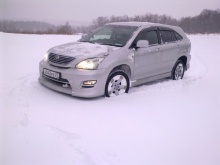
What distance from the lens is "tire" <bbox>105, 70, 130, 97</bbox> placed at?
534 cm

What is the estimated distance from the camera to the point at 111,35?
6262 millimetres

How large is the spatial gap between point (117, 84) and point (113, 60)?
505 millimetres

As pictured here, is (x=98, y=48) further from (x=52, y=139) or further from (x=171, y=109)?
(x=52, y=139)

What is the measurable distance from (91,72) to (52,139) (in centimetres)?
187

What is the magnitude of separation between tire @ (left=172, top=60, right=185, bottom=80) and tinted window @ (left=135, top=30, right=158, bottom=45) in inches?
45.9

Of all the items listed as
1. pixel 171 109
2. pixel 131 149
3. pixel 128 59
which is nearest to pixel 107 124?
pixel 131 149

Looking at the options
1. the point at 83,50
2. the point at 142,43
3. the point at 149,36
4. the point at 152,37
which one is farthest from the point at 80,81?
the point at 152,37

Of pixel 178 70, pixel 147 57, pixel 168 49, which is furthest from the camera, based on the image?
pixel 178 70

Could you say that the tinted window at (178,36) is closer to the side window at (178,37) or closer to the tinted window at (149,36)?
the side window at (178,37)

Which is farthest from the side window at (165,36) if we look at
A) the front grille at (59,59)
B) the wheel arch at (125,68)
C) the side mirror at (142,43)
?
the front grille at (59,59)

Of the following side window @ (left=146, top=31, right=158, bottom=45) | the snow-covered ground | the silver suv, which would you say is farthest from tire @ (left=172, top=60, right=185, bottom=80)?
side window @ (left=146, top=31, right=158, bottom=45)

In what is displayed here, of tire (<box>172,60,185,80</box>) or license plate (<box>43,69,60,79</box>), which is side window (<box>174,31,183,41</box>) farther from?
license plate (<box>43,69,60,79</box>)

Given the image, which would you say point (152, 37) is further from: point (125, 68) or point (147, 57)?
point (125, 68)

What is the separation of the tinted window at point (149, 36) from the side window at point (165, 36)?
0.92 feet
